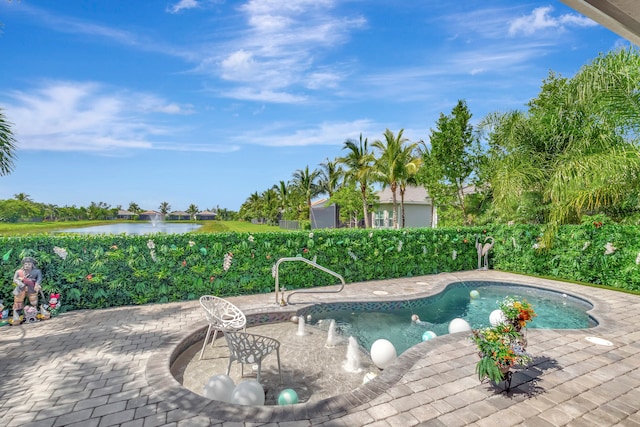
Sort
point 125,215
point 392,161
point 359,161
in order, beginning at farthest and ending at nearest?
point 125,215 → point 359,161 → point 392,161

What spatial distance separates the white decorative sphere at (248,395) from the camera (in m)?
4.06

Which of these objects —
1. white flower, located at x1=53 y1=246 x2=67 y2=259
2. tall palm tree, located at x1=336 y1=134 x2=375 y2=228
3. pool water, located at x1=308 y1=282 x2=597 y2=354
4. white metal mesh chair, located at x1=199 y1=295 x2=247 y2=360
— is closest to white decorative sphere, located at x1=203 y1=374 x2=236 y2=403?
white metal mesh chair, located at x1=199 y1=295 x2=247 y2=360

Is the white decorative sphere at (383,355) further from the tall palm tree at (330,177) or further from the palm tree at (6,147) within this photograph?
the tall palm tree at (330,177)

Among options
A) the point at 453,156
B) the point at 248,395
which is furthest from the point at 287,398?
the point at 453,156

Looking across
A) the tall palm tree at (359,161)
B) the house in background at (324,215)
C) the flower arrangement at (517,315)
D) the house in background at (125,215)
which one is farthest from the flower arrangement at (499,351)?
the house in background at (125,215)

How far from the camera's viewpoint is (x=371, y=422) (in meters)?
3.47

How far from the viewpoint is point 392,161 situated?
26531mm

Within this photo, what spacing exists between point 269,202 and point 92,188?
121 feet

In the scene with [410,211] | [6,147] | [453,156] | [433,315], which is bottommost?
[433,315]

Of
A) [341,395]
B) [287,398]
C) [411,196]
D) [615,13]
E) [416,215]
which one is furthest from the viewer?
[411,196]

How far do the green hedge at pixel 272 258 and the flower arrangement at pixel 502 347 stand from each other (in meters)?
6.88

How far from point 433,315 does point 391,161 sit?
19.0 meters

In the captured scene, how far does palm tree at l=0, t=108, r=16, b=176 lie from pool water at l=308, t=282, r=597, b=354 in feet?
32.6

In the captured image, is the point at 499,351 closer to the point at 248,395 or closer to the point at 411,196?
the point at 248,395
